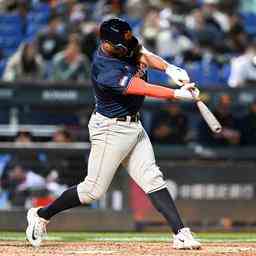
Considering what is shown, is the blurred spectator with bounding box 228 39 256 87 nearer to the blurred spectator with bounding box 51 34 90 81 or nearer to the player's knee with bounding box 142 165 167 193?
the blurred spectator with bounding box 51 34 90 81

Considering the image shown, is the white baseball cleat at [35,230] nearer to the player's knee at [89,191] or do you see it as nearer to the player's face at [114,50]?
the player's knee at [89,191]

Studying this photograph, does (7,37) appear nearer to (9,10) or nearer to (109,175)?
(9,10)

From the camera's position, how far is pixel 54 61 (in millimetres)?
14414

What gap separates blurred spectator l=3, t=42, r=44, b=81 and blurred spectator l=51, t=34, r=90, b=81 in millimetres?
267

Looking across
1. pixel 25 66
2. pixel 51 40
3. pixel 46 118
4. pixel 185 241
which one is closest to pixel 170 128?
pixel 46 118

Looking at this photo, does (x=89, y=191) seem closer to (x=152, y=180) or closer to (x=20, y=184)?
(x=152, y=180)

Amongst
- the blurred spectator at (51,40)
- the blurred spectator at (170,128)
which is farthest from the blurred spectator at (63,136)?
the blurred spectator at (51,40)

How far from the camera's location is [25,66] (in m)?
14.3

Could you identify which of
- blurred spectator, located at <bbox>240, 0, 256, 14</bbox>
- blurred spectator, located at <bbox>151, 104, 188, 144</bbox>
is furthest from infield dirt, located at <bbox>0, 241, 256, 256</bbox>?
blurred spectator, located at <bbox>240, 0, 256, 14</bbox>

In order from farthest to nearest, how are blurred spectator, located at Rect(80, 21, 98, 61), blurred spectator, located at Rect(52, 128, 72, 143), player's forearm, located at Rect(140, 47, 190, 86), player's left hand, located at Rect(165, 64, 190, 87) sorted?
blurred spectator, located at Rect(80, 21, 98, 61)
blurred spectator, located at Rect(52, 128, 72, 143)
player's forearm, located at Rect(140, 47, 190, 86)
player's left hand, located at Rect(165, 64, 190, 87)

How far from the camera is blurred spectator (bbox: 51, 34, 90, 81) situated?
14.1m

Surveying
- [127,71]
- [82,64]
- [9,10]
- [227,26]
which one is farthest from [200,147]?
[127,71]

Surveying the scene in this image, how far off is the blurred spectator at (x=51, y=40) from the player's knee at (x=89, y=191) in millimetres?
7523

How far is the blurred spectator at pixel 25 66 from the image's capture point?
1425 cm
